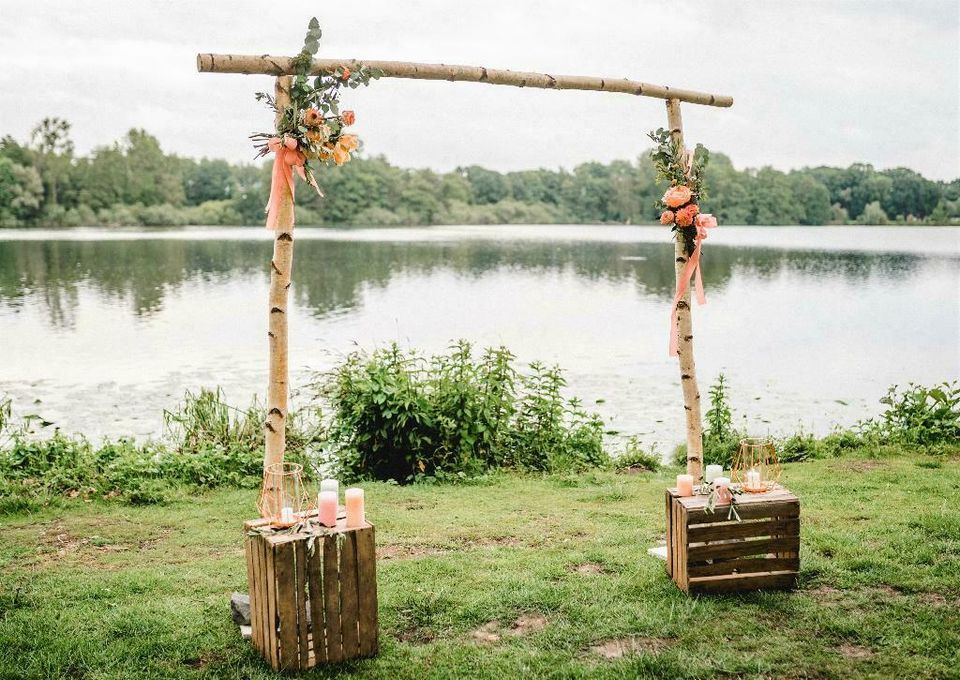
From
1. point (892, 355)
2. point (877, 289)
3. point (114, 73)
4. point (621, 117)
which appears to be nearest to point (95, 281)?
point (892, 355)

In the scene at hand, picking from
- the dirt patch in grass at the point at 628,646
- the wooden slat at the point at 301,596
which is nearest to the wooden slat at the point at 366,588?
the wooden slat at the point at 301,596

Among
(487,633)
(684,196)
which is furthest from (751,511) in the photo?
(684,196)

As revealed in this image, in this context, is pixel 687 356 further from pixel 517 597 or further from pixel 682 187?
pixel 517 597

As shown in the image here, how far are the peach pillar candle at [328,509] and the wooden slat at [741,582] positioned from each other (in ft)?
7.16

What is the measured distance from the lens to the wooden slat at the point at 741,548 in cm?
514

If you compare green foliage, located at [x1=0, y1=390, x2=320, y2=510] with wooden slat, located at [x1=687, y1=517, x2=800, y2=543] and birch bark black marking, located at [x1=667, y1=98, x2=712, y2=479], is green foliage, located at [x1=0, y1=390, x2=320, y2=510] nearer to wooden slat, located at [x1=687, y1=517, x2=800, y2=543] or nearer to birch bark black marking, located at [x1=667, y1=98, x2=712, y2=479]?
birch bark black marking, located at [x1=667, y1=98, x2=712, y2=479]

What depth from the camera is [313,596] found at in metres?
4.29

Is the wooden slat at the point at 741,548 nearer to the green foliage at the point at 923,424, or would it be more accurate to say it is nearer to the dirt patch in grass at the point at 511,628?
the dirt patch in grass at the point at 511,628

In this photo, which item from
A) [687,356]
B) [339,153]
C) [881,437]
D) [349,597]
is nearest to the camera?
[349,597]

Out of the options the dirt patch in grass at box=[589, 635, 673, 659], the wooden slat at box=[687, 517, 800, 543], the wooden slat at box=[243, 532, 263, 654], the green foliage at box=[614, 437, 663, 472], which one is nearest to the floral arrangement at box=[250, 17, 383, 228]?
the wooden slat at box=[243, 532, 263, 654]

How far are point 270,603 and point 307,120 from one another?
246 centimetres

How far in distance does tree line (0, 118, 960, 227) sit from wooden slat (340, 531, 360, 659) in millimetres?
66225

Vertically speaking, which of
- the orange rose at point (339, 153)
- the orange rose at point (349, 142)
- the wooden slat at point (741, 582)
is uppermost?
the orange rose at point (349, 142)

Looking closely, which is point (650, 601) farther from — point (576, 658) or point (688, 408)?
point (688, 408)
